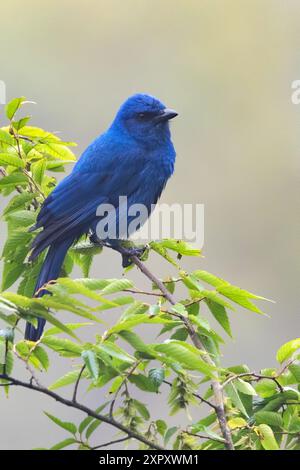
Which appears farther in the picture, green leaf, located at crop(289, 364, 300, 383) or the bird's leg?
the bird's leg

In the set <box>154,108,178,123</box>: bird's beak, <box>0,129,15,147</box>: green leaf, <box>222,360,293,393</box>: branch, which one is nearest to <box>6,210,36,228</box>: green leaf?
<box>0,129,15,147</box>: green leaf

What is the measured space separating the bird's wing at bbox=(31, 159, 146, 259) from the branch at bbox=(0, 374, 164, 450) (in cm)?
126

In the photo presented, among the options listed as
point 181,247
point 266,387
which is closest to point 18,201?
point 181,247

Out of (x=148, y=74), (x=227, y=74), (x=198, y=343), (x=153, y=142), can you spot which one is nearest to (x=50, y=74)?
(x=148, y=74)

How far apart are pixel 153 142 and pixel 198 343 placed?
232 cm

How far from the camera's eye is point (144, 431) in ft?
8.98

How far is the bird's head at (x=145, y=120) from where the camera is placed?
521cm

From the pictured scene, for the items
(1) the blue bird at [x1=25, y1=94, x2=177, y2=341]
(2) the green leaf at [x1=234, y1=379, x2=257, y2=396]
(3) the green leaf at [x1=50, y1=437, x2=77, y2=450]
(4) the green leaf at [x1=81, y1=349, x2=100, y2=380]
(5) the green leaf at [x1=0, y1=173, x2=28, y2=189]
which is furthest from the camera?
(1) the blue bird at [x1=25, y1=94, x2=177, y2=341]

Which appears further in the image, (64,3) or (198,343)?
(64,3)

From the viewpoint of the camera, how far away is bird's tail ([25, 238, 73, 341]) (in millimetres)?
3747

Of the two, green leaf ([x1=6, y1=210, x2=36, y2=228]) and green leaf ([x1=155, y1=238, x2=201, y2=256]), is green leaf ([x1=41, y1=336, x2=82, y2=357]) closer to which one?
green leaf ([x1=155, y1=238, x2=201, y2=256])

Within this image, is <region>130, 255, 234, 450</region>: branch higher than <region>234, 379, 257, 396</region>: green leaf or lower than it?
higher

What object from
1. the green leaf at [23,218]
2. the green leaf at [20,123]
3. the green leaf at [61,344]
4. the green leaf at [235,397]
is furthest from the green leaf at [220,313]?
the green leaf at [20,123]
